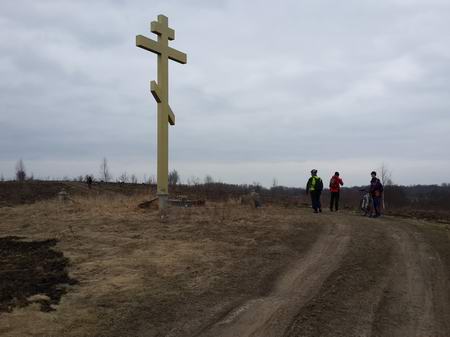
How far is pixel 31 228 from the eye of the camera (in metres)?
13.4

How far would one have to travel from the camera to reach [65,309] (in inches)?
261

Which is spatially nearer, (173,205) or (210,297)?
(210,297)

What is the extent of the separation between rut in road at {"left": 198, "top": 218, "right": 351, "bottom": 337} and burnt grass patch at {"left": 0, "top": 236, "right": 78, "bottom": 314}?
2.32 m

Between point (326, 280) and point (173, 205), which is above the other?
point (173, 205)

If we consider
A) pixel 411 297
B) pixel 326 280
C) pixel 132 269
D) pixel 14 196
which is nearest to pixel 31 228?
pixel 132 269

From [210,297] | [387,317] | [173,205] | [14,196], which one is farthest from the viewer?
[14,196]

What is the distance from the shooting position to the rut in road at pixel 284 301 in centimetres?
602

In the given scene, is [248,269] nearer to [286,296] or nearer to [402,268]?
[286,296]

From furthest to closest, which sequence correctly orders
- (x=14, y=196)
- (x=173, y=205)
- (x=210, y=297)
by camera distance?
(x=14, y=196) → (x=173, y=205) → (x=210, y=297)

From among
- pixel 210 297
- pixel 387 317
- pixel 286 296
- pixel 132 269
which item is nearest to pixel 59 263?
pixel 132 269

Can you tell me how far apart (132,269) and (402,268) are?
4.58m

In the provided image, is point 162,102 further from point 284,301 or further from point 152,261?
point 284,301

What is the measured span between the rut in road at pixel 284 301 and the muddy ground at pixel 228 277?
17mm

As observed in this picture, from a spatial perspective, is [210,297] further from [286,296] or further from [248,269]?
[248,269]
